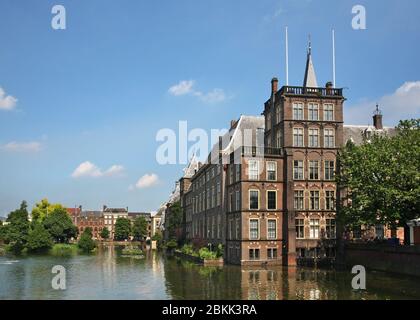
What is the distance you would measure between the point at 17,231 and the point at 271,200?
75414 mm

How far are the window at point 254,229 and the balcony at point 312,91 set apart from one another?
1619 centimetres

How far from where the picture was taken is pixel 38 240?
108m

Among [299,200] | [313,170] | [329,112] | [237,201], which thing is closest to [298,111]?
[329,112]

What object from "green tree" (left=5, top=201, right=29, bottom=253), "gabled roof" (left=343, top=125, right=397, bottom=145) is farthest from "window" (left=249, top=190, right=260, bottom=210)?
"green tree" (left=5, top=201, right=29, bottom=253)

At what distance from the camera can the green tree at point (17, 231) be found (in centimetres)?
11012

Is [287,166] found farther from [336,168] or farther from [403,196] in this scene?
[403,196]

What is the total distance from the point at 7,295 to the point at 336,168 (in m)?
40.2

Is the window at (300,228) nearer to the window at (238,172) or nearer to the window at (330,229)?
the window at (330,229)

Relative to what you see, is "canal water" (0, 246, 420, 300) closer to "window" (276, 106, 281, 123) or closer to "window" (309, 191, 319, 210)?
"window" (309, 191, 319, 210)

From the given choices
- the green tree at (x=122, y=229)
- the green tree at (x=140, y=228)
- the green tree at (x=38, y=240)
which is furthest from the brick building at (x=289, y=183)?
the green tree at (x=122, y=229)

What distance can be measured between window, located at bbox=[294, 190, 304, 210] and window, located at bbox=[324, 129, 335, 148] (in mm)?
6783

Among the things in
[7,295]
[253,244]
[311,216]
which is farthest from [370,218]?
[7,295]

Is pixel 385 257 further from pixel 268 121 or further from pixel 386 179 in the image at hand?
pixel 268 121

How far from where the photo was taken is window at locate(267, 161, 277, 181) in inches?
2305
